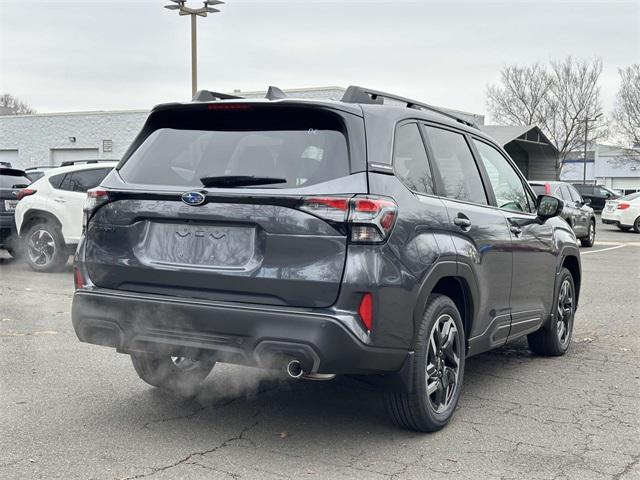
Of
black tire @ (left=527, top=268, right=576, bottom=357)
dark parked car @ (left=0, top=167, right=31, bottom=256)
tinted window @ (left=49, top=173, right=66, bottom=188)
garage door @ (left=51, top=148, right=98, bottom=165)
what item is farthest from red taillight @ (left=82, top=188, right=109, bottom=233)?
garage door @ (left=51, top=148, right=98, bottom=165)

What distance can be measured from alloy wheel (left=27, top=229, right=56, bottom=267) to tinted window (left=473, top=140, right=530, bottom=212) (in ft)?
25.6

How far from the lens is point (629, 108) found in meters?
57.6

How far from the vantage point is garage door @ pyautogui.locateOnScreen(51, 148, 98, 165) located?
41.8 m

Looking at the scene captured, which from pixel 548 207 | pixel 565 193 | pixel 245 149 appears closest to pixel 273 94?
pixel 245 149

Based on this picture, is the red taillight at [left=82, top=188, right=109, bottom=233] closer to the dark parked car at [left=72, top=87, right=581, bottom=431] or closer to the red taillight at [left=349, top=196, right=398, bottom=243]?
the dark parked car at [left=72, top=87, right=581, bottom=431]

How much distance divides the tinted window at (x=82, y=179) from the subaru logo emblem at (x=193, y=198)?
817cm

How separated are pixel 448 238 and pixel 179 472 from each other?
194cm

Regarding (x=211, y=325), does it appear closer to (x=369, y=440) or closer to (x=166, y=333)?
(x=166, y=333)

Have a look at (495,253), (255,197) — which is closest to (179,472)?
(255,197)

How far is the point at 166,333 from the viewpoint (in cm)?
412

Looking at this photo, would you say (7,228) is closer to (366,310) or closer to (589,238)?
(366,310)

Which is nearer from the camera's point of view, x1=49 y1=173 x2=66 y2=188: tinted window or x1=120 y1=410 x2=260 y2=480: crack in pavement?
x1=120 y1=410 x2=260 y2=480: crack in pavement

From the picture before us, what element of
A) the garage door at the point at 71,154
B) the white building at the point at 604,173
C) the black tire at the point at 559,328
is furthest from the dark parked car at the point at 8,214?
the white building at the point at 604,173

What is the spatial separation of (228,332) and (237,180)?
2.57 feet
